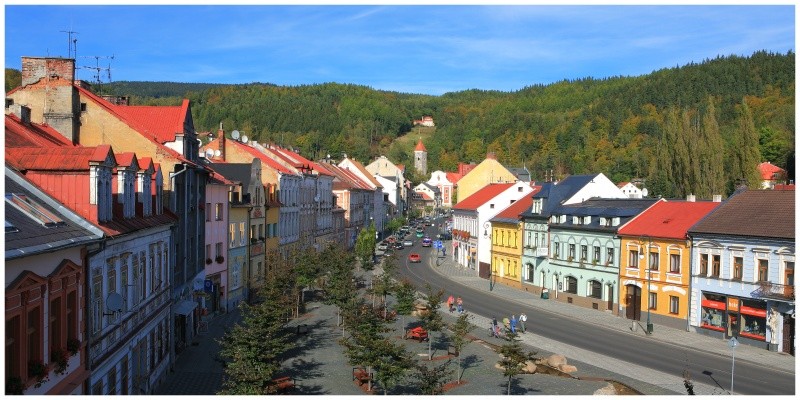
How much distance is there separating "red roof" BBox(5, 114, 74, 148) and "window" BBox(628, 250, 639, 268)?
3503cm

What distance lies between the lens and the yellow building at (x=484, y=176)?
116 metres

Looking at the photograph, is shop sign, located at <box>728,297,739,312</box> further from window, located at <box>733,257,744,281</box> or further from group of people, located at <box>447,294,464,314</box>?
group of people, located at <box>447,294,464,314</box>

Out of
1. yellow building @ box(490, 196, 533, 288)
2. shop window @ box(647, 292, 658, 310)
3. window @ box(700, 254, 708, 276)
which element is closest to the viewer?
window @ box(700, 254, 708, 276)

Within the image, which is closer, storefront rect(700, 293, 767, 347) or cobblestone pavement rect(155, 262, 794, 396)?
cobblestone pavement rect(155, 262, 794, 396)

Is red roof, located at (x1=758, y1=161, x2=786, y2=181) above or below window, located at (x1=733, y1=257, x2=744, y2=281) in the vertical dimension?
above

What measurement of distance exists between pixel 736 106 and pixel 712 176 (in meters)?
72.9

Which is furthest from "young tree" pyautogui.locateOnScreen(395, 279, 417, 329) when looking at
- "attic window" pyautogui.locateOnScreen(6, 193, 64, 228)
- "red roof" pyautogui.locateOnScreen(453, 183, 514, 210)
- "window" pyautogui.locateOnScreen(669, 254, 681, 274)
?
"red roof" pyautogui.locateOnScreen(453, 183, 514, 210)

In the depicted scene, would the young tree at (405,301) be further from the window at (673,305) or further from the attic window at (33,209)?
the attic window at (33,209)

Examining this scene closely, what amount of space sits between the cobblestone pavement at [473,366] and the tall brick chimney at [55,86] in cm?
1076

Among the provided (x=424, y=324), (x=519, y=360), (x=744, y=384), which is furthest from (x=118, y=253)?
(x=744, y=384)

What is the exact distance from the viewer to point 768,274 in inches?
1649

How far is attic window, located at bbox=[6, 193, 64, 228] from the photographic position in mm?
18594

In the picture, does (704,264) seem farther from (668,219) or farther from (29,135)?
(29,135)

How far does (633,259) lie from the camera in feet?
174
